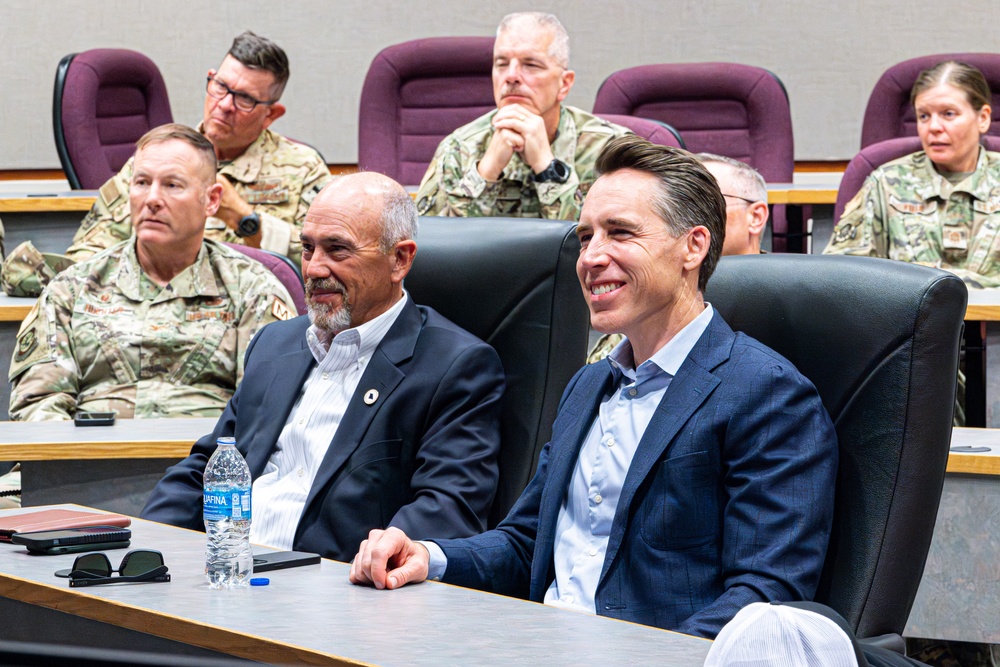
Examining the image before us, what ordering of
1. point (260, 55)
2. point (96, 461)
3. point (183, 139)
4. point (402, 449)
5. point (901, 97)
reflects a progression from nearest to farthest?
point (402, 449) → point (96, 461) → point (183, 139) → point (260, 55) → point (901, 97)

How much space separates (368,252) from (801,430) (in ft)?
2.72

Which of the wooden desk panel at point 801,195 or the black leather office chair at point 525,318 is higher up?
the black leather office chair at point 525,318

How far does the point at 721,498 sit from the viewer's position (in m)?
1.46

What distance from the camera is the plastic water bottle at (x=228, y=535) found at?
4.54 ft

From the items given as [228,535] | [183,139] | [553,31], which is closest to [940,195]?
[553,31]

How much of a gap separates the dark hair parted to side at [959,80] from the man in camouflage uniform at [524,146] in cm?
103

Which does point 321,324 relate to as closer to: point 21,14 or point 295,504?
point 295,504

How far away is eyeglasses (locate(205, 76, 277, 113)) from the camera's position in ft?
12.1

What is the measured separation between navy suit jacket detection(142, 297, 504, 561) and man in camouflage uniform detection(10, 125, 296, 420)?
0.65 m

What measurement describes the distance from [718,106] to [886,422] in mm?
3046

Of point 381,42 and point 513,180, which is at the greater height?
point 381,42

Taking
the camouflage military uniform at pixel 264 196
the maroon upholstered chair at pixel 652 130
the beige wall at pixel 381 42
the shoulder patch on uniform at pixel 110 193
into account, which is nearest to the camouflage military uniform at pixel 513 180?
the maroon upholstered chair at pixel 652 130

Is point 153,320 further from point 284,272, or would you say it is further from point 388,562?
point 388,562

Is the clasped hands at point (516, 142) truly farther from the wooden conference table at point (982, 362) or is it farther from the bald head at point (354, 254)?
the bald head at point (354, 254)
